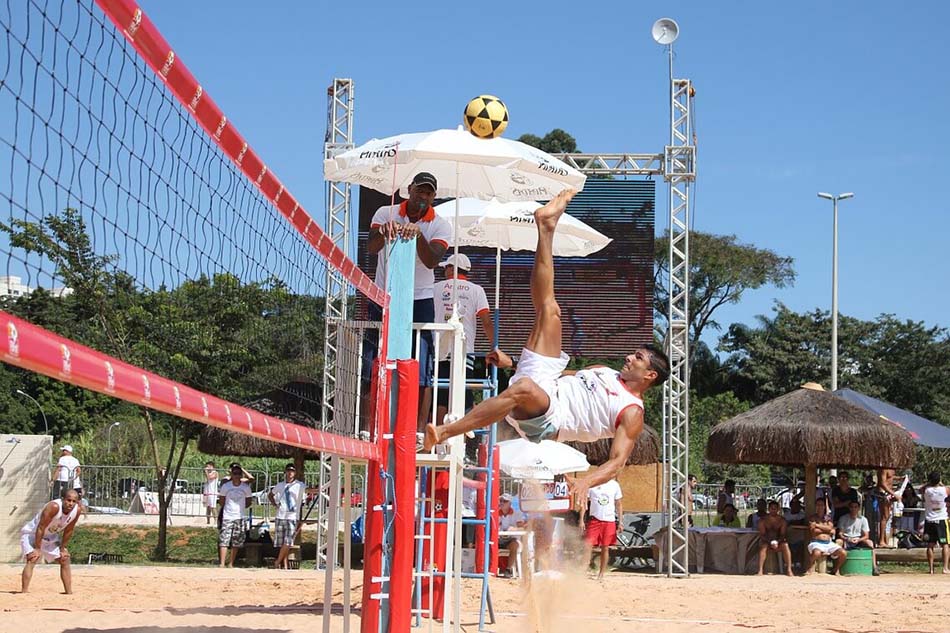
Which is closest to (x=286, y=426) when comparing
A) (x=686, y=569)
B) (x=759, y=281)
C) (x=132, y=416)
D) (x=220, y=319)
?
(x=220, y=319)

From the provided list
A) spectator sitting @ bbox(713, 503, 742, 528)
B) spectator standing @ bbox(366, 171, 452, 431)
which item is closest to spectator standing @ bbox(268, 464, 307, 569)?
spectator sitting @ bbox(713, 503, 742, 528)

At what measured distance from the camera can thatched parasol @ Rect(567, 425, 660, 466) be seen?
1795 centimetres

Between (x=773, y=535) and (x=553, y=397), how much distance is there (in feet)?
32.7

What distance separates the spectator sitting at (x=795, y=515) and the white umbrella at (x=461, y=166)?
804 centimetres

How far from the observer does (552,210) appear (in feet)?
21.5

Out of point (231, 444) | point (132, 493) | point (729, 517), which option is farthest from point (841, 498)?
point (132, 493)

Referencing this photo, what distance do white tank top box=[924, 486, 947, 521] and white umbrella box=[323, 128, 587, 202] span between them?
8.83m

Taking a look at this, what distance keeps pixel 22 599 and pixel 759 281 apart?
3623 centimetres

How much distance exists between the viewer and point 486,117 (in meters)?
9.00

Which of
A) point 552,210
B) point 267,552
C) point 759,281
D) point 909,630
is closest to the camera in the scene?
point 552,210

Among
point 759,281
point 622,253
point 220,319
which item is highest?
point 759,281

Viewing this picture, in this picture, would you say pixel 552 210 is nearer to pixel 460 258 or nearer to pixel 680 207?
pixel 460 258

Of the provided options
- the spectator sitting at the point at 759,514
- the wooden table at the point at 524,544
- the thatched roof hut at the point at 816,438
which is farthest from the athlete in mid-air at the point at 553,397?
the thatched roof hut at the point at 816,438

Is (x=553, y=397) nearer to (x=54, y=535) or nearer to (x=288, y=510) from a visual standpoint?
(x=54, y=535)
